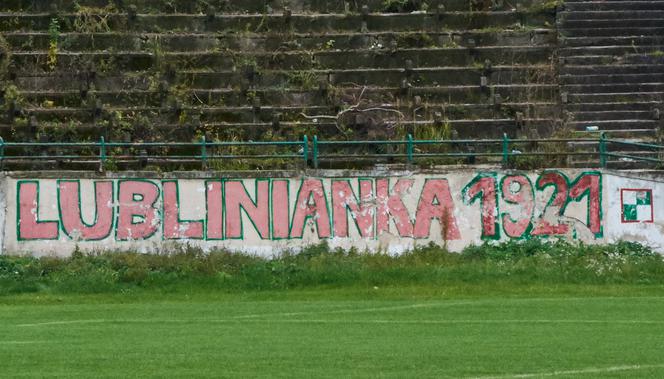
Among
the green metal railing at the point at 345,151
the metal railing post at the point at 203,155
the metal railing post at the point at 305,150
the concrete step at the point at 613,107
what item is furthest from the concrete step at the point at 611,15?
the metal railing post at the point at 203,155

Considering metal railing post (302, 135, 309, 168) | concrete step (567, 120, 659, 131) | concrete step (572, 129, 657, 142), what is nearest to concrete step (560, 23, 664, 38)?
concrete step (567, 120, 659, 131)

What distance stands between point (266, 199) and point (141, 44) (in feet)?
25.7

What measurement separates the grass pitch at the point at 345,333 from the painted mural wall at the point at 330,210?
8.52 ft

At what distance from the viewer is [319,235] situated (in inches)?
1146

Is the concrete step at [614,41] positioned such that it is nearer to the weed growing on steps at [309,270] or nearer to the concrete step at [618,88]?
the concrete step at [618,88]

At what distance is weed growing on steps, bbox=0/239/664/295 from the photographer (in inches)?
1054

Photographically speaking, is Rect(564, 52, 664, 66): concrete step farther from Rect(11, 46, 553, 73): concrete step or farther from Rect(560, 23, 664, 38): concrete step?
Rect(560, 23, 664, 38): concrete step

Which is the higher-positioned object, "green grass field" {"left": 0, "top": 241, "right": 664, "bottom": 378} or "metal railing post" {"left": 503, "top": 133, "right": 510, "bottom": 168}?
"metal railing post" {"left": 503, "top": 133, "right": 510, "bottom": 168}

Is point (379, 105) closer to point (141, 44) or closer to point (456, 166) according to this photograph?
point (456, 166)

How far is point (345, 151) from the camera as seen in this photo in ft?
103

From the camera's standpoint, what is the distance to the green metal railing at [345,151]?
29172mm

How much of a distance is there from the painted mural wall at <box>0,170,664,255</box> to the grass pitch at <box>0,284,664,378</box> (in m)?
2.60

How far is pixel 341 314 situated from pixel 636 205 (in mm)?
10019

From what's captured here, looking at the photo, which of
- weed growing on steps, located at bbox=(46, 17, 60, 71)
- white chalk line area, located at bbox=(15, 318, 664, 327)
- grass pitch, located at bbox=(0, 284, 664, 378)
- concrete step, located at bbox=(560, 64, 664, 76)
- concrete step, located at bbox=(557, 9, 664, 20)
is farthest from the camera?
concrete step, located at bbox=(557, 9, 664, 20)
